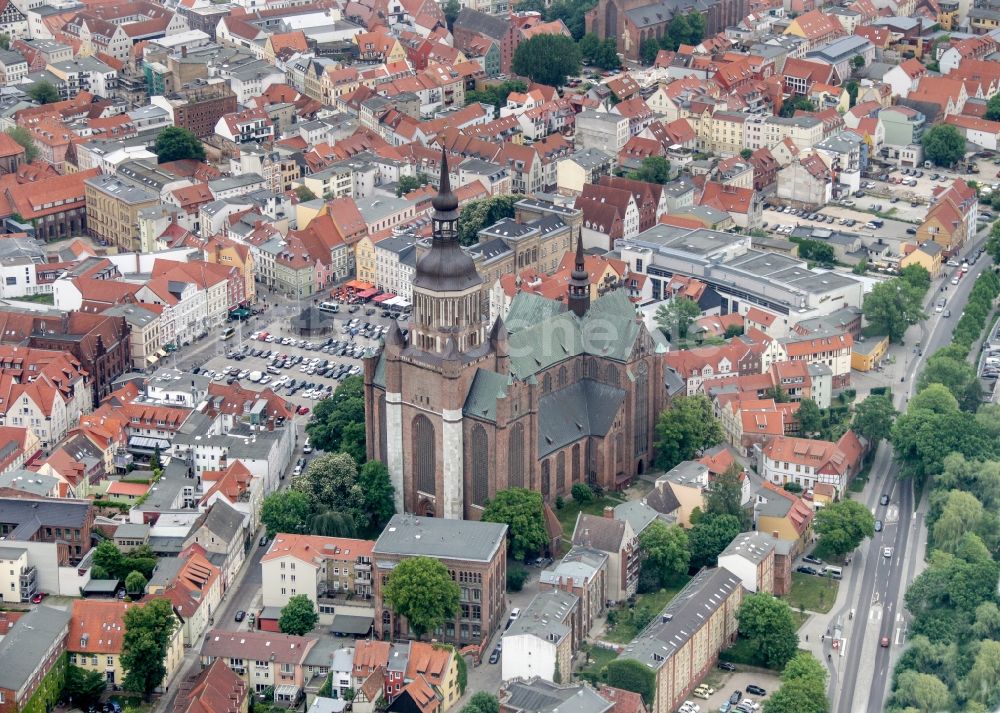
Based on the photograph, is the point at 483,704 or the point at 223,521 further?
the point at 223,521

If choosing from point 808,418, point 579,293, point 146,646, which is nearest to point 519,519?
point 579,293

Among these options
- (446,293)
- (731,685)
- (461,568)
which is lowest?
(731,685)

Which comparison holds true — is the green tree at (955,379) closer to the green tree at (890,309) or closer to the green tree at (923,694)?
the green tree at (890,309)

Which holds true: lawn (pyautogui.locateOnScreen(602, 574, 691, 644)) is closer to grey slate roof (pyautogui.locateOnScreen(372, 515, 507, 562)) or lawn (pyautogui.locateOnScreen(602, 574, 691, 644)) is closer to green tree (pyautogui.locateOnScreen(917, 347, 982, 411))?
grey slate roof (pyautogui.locateOnScreen(372, 515, 507, 562))

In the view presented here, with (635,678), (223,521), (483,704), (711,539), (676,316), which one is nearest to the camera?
→ (635,678)

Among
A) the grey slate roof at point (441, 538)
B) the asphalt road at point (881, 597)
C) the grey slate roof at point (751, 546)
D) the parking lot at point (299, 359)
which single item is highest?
the grey slate roof at point (441, 538)

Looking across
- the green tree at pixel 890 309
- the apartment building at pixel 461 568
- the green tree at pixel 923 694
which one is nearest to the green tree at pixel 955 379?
the green tree at pixel 890 309

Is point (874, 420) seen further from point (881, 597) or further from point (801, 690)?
point (801, 690)
